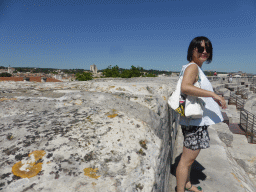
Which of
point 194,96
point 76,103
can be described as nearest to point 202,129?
point 194,96

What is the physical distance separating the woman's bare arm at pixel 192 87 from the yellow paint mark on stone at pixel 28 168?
1028mm

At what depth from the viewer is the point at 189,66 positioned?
126cm

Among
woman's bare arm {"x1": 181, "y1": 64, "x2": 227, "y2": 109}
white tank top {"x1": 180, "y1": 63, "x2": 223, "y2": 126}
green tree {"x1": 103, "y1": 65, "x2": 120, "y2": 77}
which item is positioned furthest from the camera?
green tree {"x1": 103, "y1": 65, "x2": 120, "y2": 77}

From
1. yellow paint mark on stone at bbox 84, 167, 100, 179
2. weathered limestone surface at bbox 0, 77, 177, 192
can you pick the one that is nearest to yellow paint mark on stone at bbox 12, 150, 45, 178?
weathered limestone surface at bbox 0, 77, 177, 192

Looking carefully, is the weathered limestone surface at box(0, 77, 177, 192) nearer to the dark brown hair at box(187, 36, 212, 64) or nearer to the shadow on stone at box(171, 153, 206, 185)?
the dark brown hair at box(187, 36, 212, 64)

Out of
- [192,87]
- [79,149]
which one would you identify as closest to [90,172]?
[79,149]

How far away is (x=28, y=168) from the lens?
59cm

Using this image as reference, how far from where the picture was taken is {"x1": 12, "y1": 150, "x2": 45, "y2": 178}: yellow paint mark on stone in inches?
22.3

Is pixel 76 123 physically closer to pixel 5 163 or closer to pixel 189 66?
pixel 5 163

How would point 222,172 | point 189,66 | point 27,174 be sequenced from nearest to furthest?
point 27,174 → point 189,66 → point 222,172

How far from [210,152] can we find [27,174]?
2347 mm

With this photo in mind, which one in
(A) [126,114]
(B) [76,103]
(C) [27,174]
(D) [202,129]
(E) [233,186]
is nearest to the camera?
(C) [27,174]

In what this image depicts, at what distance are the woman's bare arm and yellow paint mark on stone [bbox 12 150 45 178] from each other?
1.03 metres

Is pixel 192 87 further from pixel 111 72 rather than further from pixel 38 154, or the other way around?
pixel 111 72
